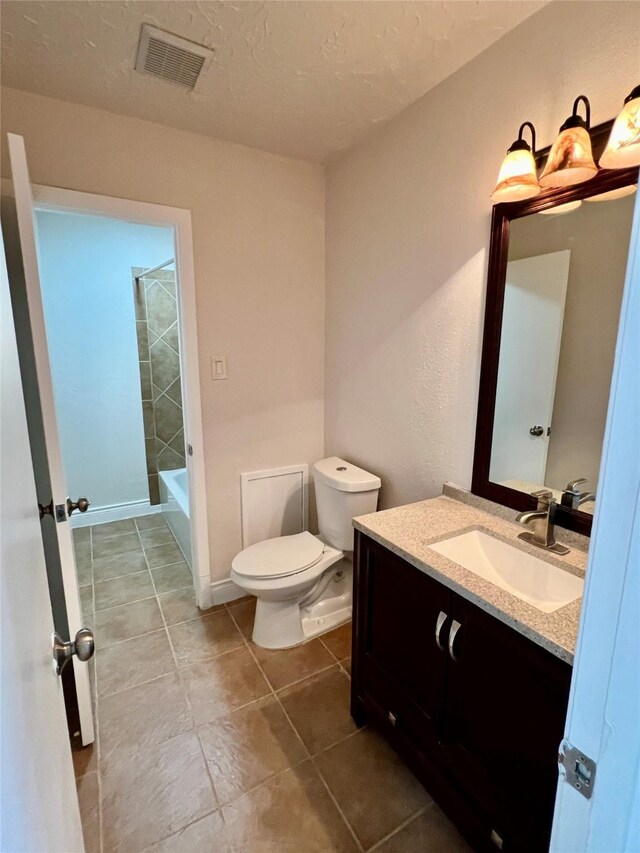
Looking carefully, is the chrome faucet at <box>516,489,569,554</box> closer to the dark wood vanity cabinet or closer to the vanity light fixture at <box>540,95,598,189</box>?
the dark wood vanity cabinet

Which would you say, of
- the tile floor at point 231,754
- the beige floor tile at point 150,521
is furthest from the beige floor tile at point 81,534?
the tile floor at point 231,754

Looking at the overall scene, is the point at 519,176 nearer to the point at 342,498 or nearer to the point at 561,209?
the point at 561,209

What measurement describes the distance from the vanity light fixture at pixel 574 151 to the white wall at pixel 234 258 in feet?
4.53

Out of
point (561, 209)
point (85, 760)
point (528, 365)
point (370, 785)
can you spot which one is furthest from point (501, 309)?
point (85, 760)

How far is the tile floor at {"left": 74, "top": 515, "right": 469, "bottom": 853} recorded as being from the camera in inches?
48.2

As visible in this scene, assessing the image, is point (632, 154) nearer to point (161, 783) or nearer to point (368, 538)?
point (368, 538)

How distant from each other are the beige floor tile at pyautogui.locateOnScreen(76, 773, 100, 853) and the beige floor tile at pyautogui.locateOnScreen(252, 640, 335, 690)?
69 centimetres

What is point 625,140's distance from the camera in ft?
3.24

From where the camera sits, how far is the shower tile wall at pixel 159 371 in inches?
129

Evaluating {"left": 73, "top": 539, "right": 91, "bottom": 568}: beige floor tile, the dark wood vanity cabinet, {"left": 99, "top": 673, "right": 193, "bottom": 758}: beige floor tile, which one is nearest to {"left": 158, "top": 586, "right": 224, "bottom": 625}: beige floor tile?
{"left": 99, "top": 673, "right": 193, "bottom": 758}: beige floor tile

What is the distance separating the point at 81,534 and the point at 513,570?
3.06 m

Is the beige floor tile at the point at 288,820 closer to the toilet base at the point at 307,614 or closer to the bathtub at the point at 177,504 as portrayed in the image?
the toilet base at the point at 307,614

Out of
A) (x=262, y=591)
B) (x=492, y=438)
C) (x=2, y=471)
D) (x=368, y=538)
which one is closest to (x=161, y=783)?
(x=262, y=591)

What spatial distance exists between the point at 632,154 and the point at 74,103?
77.5 inches
